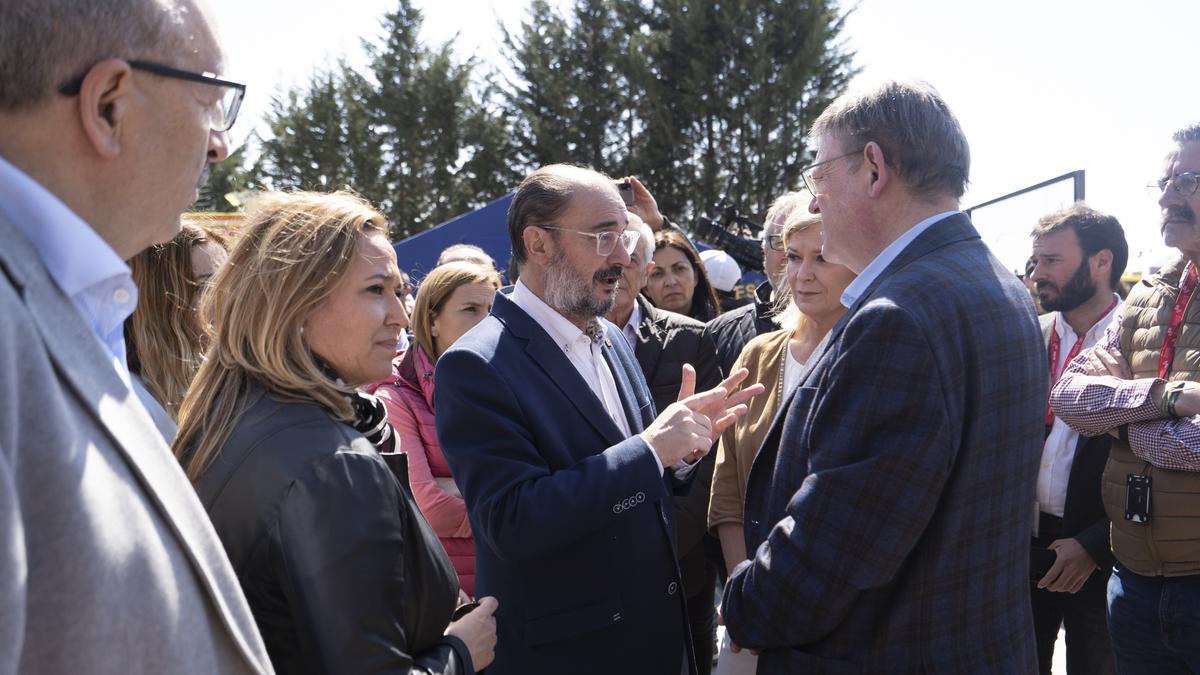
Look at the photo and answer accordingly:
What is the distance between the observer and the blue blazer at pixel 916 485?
67.2 inches

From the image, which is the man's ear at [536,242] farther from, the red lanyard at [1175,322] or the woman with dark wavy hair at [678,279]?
the woman with dark wavy hair at [678,279]

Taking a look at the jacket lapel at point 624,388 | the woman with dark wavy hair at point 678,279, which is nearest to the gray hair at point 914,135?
the jacket lapel at point 624,388

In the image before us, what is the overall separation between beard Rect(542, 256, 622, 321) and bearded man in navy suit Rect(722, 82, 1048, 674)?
80 centimetres

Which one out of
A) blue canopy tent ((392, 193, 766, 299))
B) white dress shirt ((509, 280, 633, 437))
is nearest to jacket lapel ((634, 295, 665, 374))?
white dress shirt ((509, 280, 633, 437))

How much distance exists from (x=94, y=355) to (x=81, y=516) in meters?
0.18

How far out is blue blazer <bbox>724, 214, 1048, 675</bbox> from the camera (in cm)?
171

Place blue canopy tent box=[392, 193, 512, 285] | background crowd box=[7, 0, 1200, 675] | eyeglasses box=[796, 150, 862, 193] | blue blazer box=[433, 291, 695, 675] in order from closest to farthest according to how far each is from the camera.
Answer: background crowd box=[7, 0, 1200, 675]
eyeglasses box=[796, 150, 862, 193]
blue blazer box=[433, 291, 695, 675]
blue canopy tent box=[392, 193, 512, 285]

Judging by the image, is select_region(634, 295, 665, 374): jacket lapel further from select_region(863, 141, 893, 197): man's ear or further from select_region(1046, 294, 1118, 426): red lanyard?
select_region(863, 141, 893, 197): man's ear

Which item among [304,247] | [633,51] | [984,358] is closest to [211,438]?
[304,247]

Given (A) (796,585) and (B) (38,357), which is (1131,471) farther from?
(B) (38,357)

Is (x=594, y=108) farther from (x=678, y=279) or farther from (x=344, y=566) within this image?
(x=344, y=566)

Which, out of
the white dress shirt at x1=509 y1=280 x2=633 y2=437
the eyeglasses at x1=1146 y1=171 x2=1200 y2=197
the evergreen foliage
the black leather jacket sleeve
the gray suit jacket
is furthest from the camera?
the evergreen foliage

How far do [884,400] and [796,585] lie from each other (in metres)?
0.43

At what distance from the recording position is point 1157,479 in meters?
2.72
